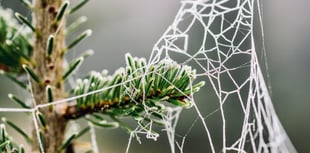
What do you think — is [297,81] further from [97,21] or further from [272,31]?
[97,21]

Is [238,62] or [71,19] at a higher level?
[71,19]

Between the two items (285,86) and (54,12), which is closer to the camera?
(54,12)

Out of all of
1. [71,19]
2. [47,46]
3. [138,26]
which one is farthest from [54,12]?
[138,26]

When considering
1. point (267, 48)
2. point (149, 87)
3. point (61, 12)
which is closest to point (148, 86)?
point (149, 87)

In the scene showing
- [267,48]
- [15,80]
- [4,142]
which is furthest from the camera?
[267,48]

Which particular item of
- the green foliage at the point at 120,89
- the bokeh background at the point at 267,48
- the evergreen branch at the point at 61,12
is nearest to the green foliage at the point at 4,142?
the green foliage at the point at 120,89

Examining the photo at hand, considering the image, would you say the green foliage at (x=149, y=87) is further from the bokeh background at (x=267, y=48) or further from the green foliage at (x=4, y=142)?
the bokeh background at (x=267, y=48)

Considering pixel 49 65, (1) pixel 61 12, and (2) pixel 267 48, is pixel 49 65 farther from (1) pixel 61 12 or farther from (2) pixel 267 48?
(2) pixel 267 48
